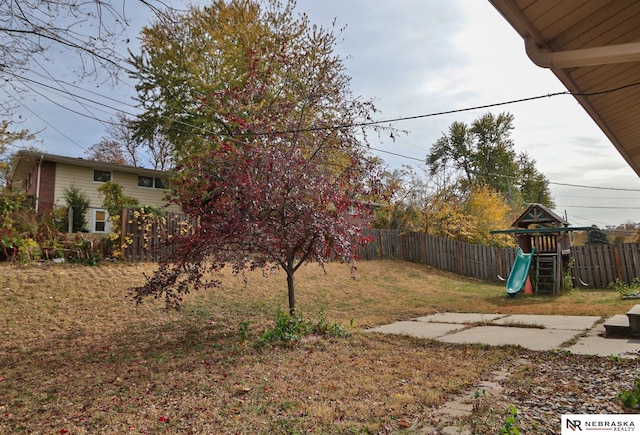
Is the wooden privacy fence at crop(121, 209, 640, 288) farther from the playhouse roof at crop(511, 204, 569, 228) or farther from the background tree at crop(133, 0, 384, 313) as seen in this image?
the playhouse roof at crop(511, 204, 569, 228)

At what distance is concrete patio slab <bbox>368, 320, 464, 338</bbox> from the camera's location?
6152 millimetres

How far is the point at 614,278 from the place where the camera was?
12.9 metres

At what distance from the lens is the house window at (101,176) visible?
17.8 metres

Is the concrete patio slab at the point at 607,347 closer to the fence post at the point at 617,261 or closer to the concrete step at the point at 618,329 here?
the concrete step at the point at 618,329

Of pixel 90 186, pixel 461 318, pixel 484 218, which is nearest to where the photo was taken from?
pixel 461 318

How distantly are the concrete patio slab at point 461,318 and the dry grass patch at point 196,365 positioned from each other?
1.71 feet

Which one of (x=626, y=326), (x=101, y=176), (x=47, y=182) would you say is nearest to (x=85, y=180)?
(x=101, y=176)

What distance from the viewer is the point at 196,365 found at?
462 centimetres

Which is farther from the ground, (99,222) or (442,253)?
(99,222)

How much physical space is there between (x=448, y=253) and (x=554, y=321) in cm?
1036

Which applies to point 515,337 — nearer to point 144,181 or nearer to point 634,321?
point 634,321

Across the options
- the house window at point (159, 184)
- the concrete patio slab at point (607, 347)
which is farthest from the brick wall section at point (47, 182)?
the concrete patio slab at point (607, 347)

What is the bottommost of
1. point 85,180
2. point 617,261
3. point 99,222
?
point 617,261

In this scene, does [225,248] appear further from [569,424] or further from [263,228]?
[569,424]
